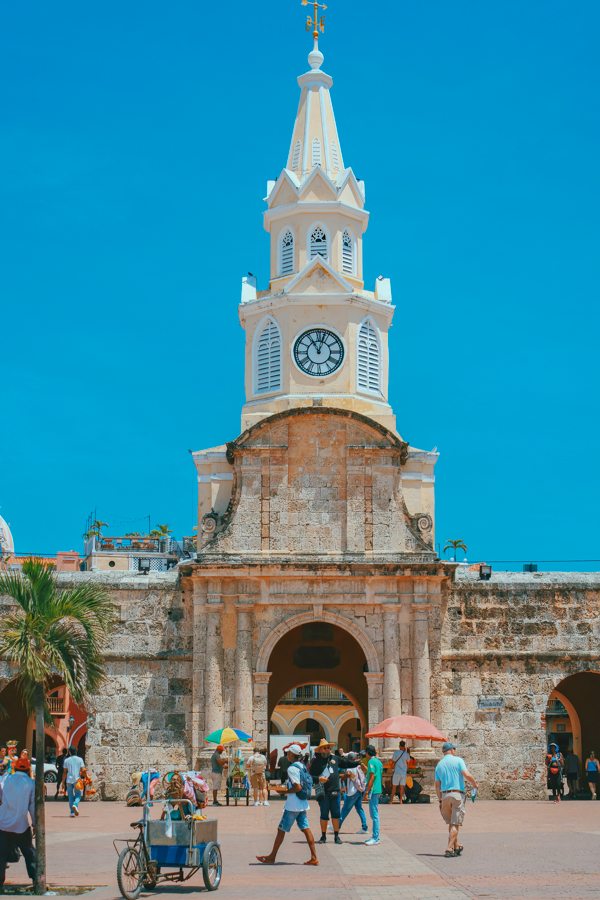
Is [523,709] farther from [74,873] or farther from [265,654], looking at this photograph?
[74,873]

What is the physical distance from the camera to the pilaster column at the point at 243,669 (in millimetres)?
32156

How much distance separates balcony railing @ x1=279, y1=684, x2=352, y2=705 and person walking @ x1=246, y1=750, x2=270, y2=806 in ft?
130

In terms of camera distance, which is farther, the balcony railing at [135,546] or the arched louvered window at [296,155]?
the balcony railing at [135,546]

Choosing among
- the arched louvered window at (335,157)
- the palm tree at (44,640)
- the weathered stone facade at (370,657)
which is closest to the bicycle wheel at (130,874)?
the palm tree at (44,640)

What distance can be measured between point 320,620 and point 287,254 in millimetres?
14551

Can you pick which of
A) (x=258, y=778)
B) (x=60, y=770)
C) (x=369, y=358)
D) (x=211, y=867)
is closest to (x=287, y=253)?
(x=369, y=358)

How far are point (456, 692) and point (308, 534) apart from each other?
6774mm

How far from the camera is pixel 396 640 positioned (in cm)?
3278

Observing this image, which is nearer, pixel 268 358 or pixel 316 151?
pixel 268 358

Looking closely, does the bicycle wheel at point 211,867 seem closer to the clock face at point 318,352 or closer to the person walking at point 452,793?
the person walking at point 452,793

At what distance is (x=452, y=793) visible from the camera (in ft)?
59.7

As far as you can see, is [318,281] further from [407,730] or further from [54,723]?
[54,723]

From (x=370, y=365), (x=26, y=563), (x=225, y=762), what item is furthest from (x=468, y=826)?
(x=370, y=365)

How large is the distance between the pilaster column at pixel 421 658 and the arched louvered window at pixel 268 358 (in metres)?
9.72
